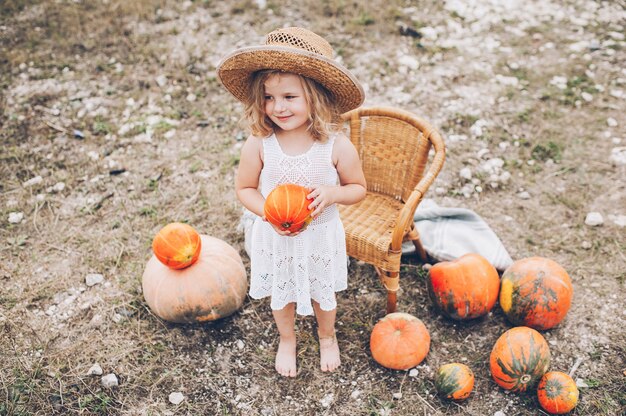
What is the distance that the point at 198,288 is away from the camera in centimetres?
351

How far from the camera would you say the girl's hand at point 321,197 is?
262 centimetres

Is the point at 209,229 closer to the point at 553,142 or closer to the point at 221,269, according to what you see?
the point at 221,269

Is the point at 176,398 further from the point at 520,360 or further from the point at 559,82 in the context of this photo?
the point at 559,82

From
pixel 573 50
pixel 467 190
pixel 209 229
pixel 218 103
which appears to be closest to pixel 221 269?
pixel 209 229

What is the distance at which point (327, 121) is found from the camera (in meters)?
2.74

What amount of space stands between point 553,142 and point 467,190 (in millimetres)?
1281

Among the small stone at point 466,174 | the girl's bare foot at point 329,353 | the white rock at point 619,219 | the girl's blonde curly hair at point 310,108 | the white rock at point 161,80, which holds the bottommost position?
the girl's bare foot at point 329,353

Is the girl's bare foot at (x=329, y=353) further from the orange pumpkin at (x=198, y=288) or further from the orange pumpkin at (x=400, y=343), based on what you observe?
the orange pumpkin at (x=198, y=288)

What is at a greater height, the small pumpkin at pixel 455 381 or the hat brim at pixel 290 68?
the hat brim at pixel 290 68

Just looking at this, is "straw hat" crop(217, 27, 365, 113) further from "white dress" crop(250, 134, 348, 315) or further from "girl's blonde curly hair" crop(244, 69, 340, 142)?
"white dress" crop(250, 134, 348, 315)

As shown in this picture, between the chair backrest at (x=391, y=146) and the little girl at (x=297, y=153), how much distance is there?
92 centimetres

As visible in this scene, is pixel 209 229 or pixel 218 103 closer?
pixel 209 229

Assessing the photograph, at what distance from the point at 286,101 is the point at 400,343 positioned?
1.81 meters

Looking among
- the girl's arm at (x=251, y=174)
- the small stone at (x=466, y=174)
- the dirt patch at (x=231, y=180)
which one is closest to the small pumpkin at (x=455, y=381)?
the dirt patch at (x=231, y=180)
